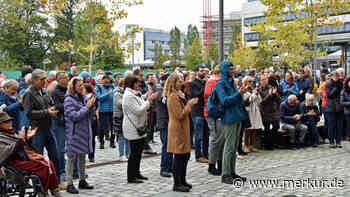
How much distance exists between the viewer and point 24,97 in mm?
6812

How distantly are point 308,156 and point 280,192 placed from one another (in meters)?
4.01

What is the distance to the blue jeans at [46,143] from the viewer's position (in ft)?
22.7

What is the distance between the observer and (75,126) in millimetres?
7055

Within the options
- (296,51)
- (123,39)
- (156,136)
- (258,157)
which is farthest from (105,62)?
(258,157)

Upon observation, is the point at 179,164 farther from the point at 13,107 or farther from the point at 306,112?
the point at 306,112

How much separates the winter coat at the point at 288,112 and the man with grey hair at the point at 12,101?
7325mm

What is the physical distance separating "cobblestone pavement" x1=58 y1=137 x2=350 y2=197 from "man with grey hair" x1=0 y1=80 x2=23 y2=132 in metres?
2.13

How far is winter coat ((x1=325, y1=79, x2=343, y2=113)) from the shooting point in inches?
452

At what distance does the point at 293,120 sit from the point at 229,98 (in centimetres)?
526

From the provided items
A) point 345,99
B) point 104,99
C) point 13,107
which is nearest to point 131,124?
point 13,107

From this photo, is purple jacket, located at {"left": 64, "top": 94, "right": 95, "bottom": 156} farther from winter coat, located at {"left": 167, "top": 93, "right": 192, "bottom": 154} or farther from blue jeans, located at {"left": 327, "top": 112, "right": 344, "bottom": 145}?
blue jeans, located at {"left": 327, "top": 112, "right": 344, "bottom": 145}

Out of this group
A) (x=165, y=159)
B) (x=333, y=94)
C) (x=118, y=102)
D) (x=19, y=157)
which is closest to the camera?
(x=19, y=157)

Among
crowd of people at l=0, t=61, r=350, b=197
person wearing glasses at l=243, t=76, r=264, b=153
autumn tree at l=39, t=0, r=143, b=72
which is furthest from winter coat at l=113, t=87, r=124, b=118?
autumn tree at l=39, t=0, r=143, b=72

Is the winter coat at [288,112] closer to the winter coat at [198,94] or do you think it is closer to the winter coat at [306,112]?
the winter coat at [306,112]
